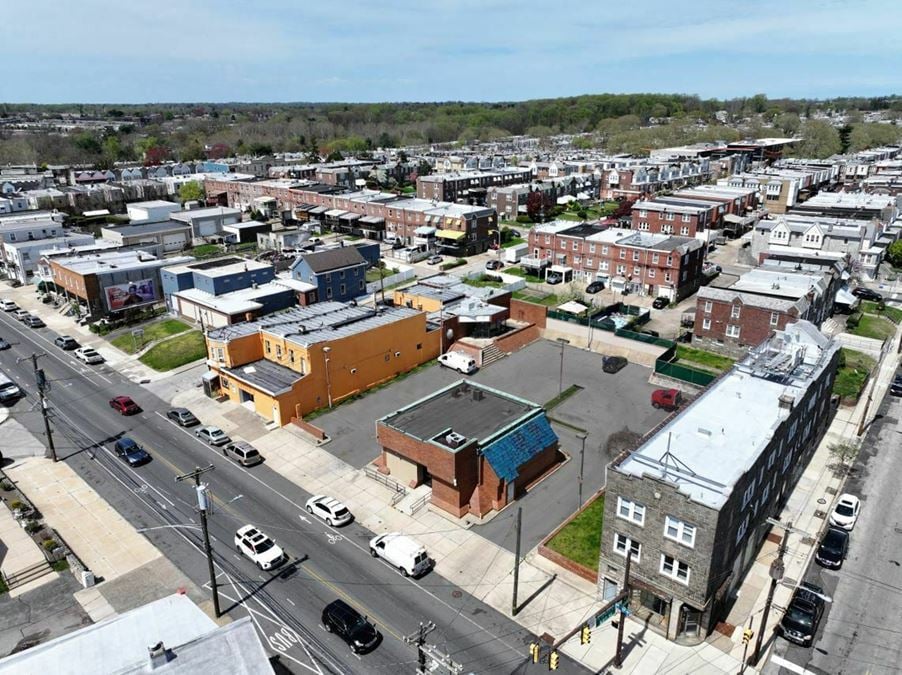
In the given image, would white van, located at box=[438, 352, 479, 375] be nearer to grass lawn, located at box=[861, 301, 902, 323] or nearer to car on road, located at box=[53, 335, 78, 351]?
car on road, located at box=[53, 335, 78, 351]

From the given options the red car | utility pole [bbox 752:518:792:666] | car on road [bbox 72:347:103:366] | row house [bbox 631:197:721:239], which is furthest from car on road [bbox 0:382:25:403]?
row house [bbox 631:197:721:239]

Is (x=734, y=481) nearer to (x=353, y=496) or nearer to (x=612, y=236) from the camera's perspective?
(x=353, y=496)

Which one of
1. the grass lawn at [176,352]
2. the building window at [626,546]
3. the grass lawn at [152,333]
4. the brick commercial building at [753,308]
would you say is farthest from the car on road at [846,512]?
the grass lawn at [152,333]

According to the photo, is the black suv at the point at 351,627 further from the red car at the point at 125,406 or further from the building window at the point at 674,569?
the red car at the point at 125,406

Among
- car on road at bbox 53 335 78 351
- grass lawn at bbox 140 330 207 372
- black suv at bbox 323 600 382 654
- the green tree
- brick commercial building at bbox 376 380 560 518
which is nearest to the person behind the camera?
black suv at bbox 323 600 382 654

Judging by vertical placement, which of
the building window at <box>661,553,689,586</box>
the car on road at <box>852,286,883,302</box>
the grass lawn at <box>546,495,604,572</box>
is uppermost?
the building window at <box>661,553,689,586</box>

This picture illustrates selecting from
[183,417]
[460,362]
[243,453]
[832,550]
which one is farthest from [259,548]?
[832,550]

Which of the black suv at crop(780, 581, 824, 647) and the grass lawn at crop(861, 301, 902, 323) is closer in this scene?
the black suv at crop(780, 581, 824, 647)

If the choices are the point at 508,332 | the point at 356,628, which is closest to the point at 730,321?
the point at 508,332
